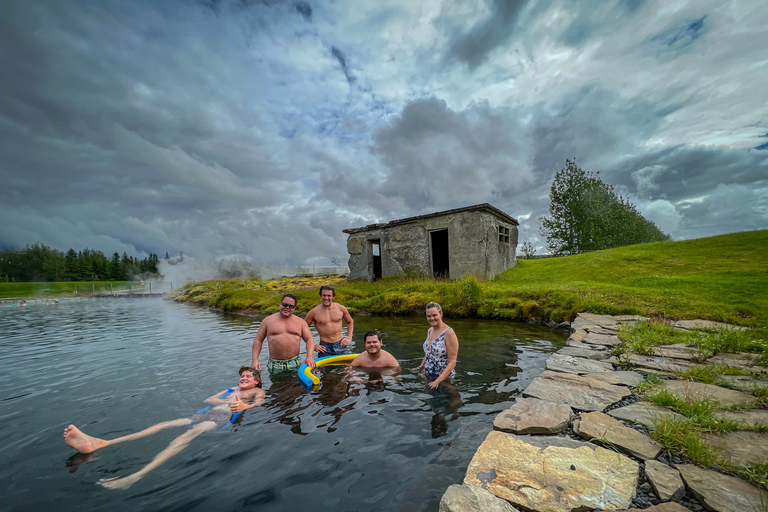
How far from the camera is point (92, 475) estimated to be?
9.10 ft

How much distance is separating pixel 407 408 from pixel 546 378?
1.72 metres

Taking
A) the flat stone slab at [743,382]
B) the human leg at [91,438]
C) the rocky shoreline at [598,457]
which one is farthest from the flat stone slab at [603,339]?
the human leg at [91,438]

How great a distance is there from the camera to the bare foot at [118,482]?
102 inches

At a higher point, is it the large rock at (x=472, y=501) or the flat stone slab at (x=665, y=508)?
the flat stone slab at (x=665, y=508)

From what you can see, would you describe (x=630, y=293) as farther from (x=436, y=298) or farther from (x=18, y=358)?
(x=18, y=358)

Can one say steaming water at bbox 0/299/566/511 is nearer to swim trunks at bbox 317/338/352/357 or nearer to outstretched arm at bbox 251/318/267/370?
outstretched arm at bbox 251/318/267/370

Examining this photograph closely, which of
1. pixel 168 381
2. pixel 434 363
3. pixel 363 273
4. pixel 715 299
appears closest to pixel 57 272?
pixel 363 273

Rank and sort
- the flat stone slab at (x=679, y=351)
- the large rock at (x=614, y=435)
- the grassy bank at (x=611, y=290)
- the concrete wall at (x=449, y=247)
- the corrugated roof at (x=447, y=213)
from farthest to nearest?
the concrete wall at (x=449, y=247)
the corrugated roof at (x=447, y=213)
the grassy bank at (x=611, y=290)
the flat stone slab at (x=679, y=351)
the large rock at (x=614, y=435)

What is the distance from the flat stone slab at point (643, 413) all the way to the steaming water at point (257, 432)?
123cm

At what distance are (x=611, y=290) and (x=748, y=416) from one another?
26.2ft

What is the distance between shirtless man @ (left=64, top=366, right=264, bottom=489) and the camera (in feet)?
9.26

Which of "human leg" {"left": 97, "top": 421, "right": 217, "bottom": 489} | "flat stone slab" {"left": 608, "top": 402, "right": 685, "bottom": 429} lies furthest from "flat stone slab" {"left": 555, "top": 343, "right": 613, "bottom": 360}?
"human leg" {"left": 97, "top": 421, "right": 217, "bottom": 489}

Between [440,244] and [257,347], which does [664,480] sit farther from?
[440,244]

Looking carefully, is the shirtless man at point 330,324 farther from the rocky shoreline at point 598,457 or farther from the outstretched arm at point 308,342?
the rocky shoreline at point 598,457
